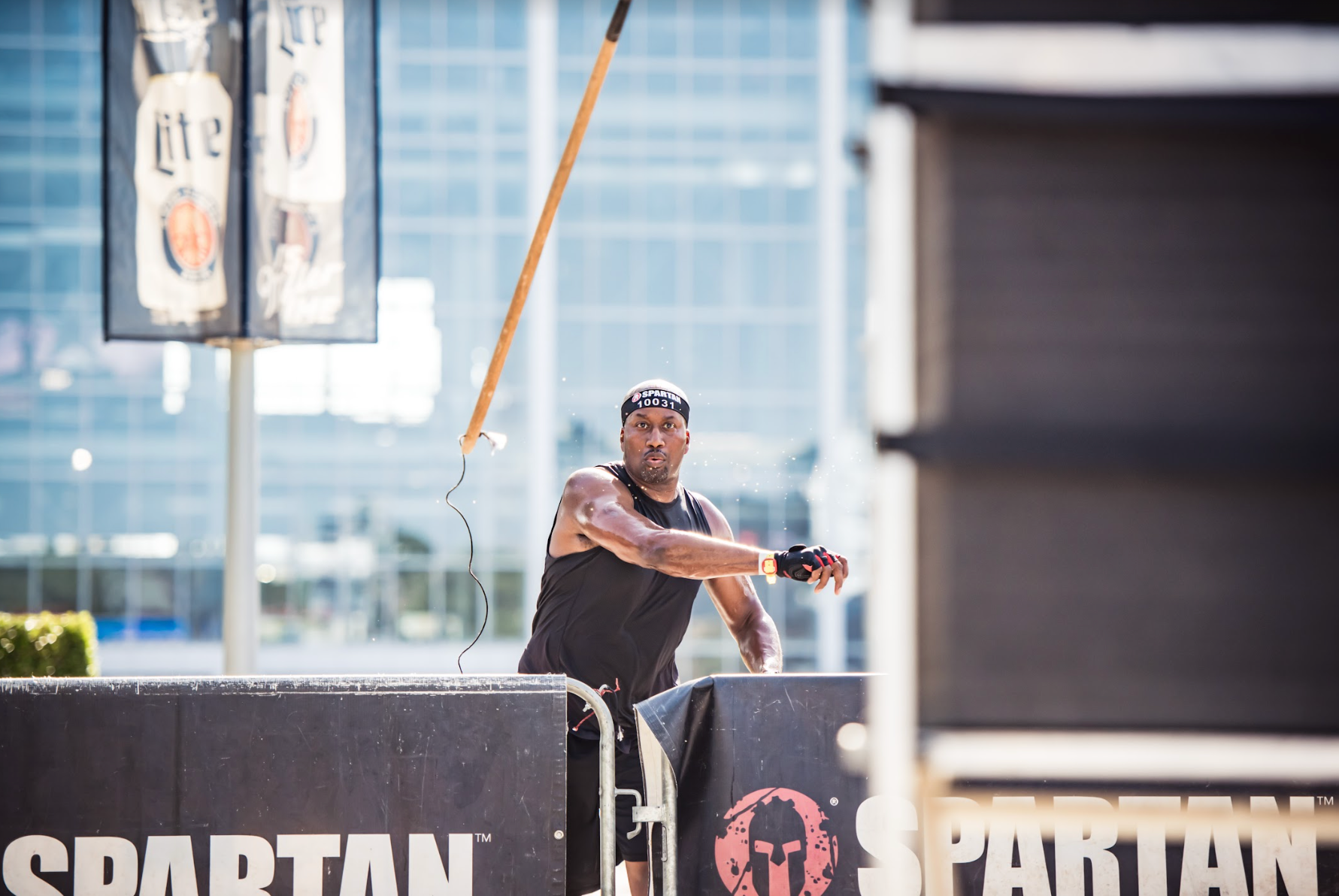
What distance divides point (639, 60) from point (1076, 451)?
2600 centimetres

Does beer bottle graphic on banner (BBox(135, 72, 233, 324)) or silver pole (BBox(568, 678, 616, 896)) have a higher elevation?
beer bottle graphic on banner (BBox(135, 72, 233, 324))

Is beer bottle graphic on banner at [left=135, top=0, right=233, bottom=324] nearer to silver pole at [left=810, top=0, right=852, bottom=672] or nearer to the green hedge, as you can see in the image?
the green hedge

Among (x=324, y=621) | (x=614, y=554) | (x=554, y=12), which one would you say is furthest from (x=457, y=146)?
(x=614, y=554)

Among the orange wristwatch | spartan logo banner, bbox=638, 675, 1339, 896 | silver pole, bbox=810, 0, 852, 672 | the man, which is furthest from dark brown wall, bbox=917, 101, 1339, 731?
silver pole, bbox=810, 0, 852, 672

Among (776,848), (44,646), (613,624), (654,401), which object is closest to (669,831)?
(776,848)

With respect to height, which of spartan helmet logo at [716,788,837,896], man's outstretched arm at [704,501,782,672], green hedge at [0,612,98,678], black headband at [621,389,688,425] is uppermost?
black headband at [621,389,688,425]

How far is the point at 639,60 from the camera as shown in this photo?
2609cm

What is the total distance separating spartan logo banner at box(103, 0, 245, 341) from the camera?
6883 mm

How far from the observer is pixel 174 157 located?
271 inches

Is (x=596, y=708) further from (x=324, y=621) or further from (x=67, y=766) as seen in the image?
(x=324, y=621)

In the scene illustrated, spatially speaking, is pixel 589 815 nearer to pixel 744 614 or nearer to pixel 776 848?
pixel 776 848

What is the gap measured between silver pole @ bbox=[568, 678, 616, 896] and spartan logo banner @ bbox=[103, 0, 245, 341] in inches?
159

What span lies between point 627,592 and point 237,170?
3855mm

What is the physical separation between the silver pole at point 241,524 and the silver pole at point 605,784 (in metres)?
3.97
